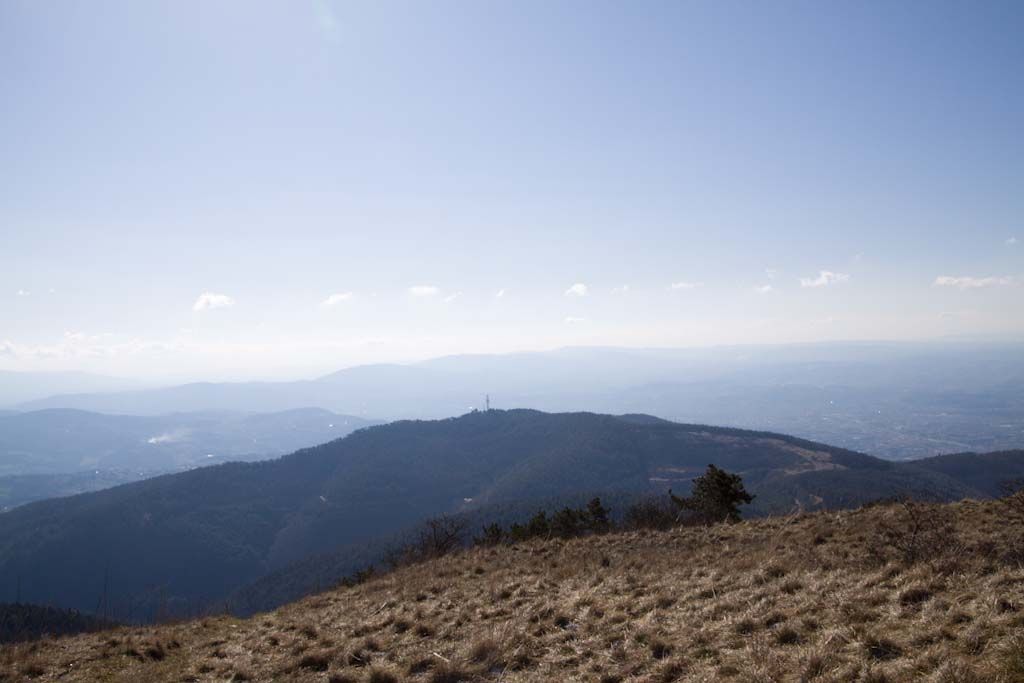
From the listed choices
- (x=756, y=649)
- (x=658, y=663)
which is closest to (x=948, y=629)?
(x=756, y=649)

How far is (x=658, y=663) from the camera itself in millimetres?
5332

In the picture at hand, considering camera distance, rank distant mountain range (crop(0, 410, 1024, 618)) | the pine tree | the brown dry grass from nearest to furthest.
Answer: the brown dry grass
the pine tree
distant mountain range (crop(0, 410, 1024, 618))

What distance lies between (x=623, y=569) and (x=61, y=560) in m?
182

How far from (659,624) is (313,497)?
7273 inches

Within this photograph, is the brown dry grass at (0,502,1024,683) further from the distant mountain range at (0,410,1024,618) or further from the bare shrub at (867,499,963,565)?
the distant mountain range at (0,410,1024,618)

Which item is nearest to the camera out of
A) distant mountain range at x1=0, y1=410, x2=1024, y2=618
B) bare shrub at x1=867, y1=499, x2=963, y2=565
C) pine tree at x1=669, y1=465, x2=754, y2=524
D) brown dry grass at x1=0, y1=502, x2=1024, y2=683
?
brown dry grass at x1=0, y1=502, x2=1024, y2=683

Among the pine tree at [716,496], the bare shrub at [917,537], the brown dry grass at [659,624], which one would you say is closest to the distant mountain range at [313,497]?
the pine tree at [716,496]

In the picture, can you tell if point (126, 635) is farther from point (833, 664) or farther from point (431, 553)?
point (833, 664)

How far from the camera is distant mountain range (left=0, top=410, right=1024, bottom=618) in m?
128

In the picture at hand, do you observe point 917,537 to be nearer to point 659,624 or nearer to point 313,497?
point 659,624

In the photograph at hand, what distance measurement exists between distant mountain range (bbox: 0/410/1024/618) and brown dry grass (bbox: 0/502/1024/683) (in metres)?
99.6

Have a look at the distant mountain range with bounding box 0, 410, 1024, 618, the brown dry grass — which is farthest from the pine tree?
the distant mountain range with bounding box 0, 410, 1024, 618

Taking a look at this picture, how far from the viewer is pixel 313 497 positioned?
6703 inches

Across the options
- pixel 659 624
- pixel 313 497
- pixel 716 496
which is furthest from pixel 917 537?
pixel 313 497
